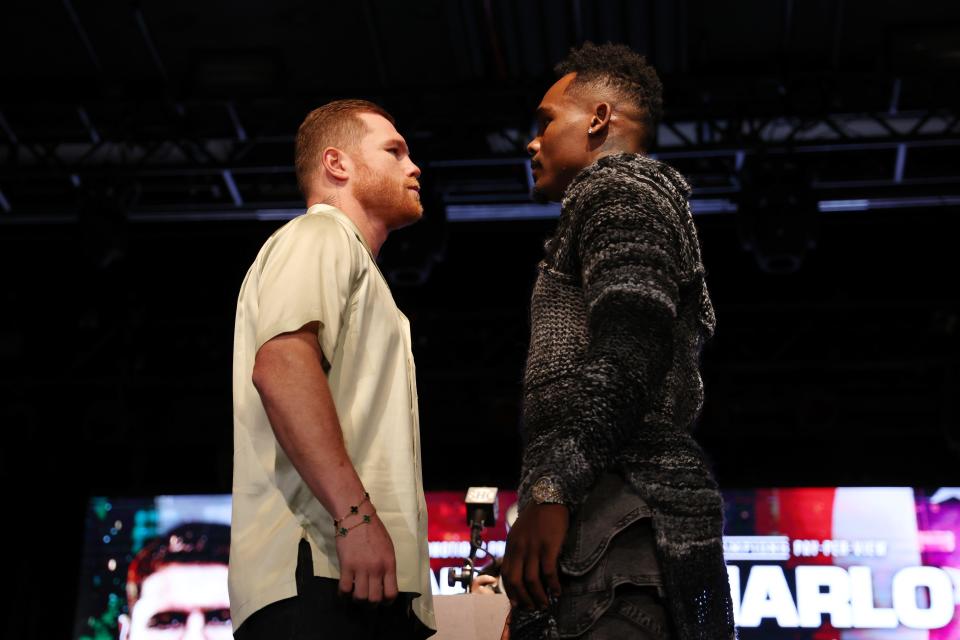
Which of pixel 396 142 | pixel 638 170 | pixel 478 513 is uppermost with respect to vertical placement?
pixel 396 142

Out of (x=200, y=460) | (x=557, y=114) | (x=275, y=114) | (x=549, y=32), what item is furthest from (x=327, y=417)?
(x=200, y=460)

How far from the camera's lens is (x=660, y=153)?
580cm

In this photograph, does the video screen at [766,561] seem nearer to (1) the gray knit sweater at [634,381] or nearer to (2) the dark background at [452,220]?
(2) the dark background at [452,220]

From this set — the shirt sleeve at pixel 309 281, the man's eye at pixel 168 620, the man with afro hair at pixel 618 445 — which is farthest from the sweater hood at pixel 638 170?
the man's eye at pixel 168 620

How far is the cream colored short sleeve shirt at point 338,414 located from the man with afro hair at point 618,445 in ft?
0.76

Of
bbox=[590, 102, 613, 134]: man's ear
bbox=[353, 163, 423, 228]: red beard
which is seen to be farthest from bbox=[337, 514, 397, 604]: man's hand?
bbox=[590, 102, 613, 134]: man's ear

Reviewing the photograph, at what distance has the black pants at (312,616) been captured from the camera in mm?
1656

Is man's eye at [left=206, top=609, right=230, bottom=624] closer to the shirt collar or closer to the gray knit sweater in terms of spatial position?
the shirt collar

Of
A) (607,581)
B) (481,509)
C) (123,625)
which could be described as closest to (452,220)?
(123,625)

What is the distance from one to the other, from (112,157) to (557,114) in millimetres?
6020

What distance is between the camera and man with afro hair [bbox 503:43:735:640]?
5.12ft

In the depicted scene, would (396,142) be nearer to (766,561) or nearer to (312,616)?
(312,616)

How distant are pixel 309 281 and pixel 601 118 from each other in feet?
2.01

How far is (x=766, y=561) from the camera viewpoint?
6598mm
